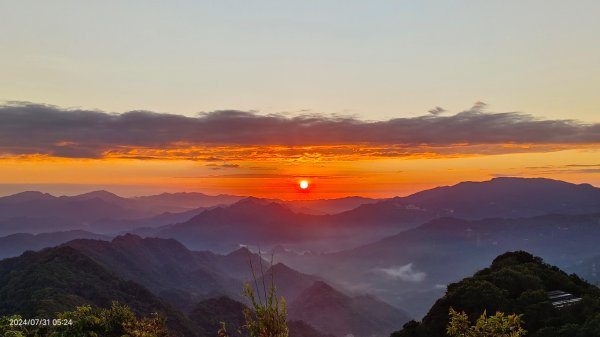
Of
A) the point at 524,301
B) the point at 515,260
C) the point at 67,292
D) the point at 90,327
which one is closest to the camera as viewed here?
the point at 90,327

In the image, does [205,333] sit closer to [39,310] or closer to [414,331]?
[39,310]

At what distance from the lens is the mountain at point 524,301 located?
54469mm

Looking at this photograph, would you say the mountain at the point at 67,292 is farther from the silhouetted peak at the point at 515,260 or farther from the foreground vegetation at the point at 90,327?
the silhouetted peak at the point at 515,260

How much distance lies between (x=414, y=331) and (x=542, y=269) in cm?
3217

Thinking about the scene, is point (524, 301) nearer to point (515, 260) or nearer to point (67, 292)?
point (515, 260)

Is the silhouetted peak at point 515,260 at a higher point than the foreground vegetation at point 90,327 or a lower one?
lower

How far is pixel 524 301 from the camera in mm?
63656

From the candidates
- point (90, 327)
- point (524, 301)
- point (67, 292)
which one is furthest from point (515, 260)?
point (67, 292)

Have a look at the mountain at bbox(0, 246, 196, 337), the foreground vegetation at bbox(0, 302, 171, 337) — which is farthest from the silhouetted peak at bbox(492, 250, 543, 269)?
the mountain at bbox(0, 246, 196, 337)

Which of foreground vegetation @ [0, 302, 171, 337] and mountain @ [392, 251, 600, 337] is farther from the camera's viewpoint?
mountain @ [392, 251, 600, 337]

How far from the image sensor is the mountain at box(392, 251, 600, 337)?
5447 centimetres

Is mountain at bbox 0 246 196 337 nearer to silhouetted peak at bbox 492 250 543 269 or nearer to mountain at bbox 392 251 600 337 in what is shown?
mountain at bbox 392 251 600 337

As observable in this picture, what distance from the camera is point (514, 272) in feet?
252

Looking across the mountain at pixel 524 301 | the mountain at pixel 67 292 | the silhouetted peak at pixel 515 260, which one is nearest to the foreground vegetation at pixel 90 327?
the mountain at pixel 524 301
